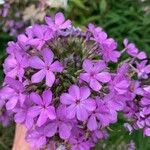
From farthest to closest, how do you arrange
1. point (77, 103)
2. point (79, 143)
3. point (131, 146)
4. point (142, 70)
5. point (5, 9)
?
point (5, 9)
point (131, 146)
point (142, 70)
point (79, 143)
point (77, 103)

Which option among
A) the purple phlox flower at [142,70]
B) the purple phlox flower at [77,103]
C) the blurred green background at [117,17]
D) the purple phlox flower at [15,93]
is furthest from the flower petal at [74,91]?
the blurred green background at [117,17]

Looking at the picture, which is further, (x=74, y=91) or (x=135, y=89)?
(x=135, y=89)

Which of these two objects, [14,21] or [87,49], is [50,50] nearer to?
[87,49]

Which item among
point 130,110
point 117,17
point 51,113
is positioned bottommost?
point 117,17

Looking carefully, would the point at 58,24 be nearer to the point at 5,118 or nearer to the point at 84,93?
the point at 84,93

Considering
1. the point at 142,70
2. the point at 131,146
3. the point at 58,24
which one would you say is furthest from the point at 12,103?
the point at 131,146

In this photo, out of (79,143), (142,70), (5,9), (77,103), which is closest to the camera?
(77,103)

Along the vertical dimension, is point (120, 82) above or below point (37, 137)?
above
